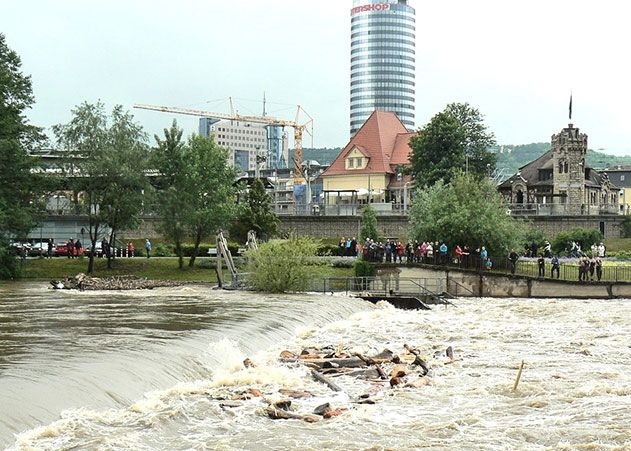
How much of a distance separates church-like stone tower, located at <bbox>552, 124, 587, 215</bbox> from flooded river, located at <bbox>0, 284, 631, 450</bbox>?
71.7 meters

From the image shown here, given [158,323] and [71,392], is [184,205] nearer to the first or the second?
Answer: [158,323]

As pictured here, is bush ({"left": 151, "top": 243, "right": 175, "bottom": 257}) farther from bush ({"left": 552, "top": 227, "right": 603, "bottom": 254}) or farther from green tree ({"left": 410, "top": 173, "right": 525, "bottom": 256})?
bush ({"left": 552, "top": 227, "right": 603, "bottom": 254})

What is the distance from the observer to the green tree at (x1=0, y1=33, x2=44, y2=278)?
62.8 metres

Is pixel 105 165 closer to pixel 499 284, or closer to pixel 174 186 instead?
pixel 174 186

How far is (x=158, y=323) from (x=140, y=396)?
13429 mm

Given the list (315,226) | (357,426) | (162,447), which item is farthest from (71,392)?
(315,226)

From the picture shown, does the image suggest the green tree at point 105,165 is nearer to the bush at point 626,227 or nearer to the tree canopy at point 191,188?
the tree canopy at point 191,188

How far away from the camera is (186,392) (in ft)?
73.7

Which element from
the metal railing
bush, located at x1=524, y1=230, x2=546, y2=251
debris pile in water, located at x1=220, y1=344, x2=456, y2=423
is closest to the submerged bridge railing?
bush, located at x1=524, y1=230, x2=546, y2=251

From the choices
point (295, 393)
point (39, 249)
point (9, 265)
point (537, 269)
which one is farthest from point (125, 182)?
point (295, 393)

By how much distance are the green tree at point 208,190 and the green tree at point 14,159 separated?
11452mm

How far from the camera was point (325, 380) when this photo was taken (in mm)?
24656

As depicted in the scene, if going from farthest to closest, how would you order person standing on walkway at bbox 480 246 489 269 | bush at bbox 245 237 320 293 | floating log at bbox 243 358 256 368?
person standing on walkway at bbox 480 246 489 269, bush at bbox 245 237 320 293, floating log at bbox 243 358 256 368

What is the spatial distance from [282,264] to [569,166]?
66.8 metres
